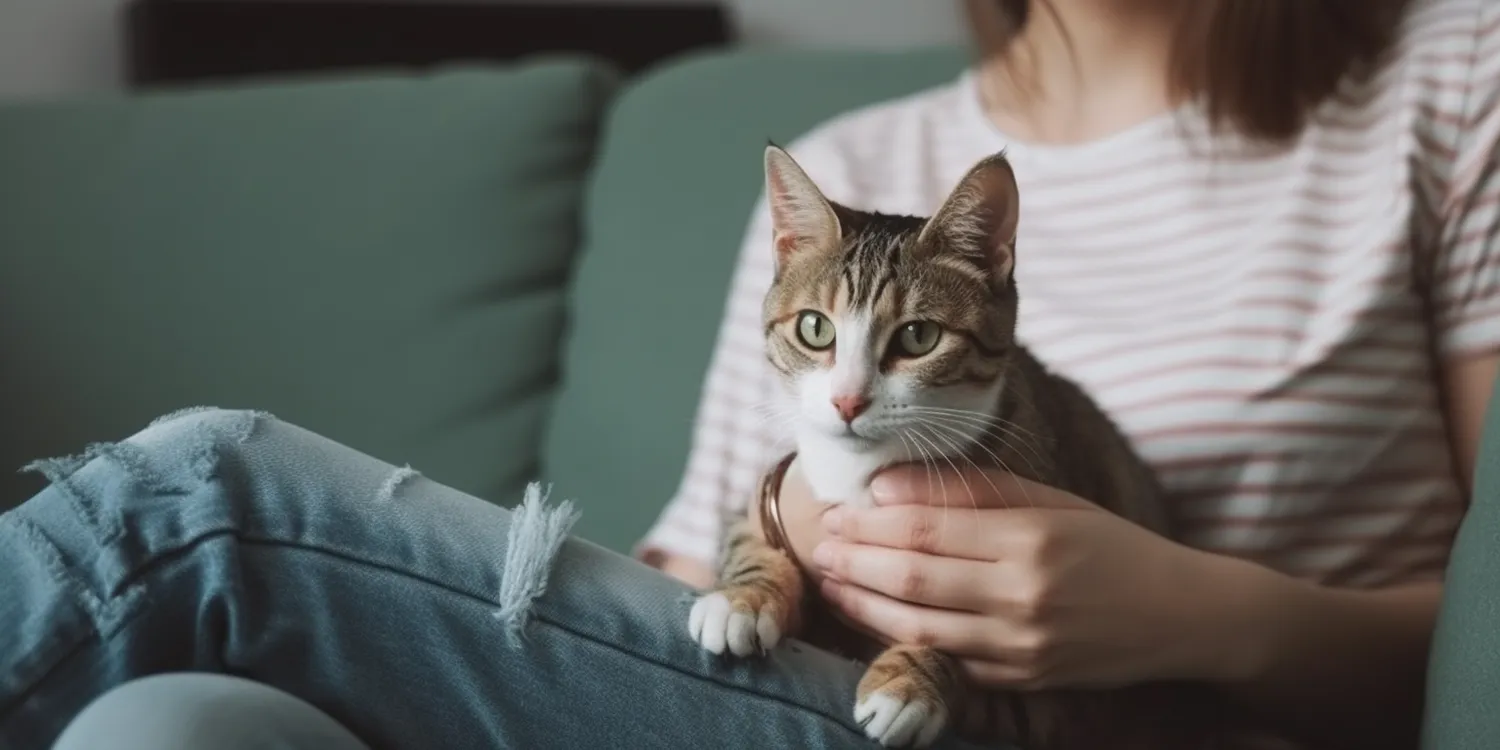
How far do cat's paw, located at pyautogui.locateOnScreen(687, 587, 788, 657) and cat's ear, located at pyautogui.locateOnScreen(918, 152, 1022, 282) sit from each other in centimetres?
26

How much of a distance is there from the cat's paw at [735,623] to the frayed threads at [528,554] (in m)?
0.10

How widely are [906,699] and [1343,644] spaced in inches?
14.7

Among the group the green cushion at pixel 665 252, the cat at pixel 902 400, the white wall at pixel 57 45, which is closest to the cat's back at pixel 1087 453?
the cat at pixel 902 400

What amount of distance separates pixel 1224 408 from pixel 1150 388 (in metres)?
0.06

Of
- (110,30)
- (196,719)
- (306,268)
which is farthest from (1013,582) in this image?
(110,30)

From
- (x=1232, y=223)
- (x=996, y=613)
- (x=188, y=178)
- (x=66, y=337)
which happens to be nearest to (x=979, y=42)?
(x=1232, y=223)

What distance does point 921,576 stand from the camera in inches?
33.1

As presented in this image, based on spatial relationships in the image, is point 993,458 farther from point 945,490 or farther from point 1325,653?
point 1325,653

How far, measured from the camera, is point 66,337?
1535 millimetres

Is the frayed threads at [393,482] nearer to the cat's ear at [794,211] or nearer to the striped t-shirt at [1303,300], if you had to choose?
the cat's ear at [794,211]

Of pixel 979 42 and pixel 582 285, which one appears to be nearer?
pixel 979 42

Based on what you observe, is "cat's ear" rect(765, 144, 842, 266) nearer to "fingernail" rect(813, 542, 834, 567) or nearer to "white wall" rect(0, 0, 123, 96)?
"fingernail" rect(813, 542, 834, 567)

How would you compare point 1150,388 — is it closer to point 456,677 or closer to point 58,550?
point 456,677

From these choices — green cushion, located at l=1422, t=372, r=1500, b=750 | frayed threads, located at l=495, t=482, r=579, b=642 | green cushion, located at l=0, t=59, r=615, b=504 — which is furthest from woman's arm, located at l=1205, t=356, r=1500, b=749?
green cushion, located at l=0, t=59, r=615, b=504
